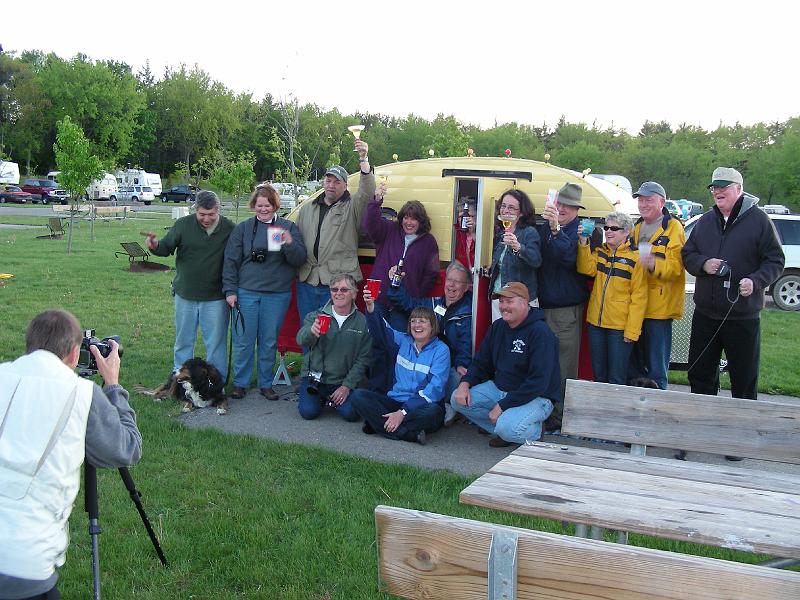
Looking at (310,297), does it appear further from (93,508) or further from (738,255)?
(93,508)

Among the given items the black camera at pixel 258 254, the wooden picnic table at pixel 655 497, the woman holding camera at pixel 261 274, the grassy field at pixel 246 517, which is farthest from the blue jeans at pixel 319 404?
the wooden picnic table at pixel 655 497

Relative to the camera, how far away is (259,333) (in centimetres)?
754

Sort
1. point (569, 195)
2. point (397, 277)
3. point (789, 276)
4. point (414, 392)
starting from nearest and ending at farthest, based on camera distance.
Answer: point (414, 392) < point (569, 195) < point (397, 277) < point (789, 276)

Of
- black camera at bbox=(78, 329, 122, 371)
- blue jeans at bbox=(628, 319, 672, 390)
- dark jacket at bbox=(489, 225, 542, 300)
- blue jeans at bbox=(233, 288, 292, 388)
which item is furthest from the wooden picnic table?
A: blue jeans at bbox=(233, 288, 292, 388)

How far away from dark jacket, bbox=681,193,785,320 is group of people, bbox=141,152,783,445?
0.03 feet

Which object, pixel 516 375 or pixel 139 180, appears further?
pixel 139 180

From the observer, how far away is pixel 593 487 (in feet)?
8.91

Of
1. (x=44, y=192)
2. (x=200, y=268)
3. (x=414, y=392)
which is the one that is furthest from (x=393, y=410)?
(x=44, y=192)

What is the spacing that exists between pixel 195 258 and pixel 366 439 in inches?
95.2

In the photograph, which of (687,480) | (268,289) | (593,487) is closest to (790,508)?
(687,480)

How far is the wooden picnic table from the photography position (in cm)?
230

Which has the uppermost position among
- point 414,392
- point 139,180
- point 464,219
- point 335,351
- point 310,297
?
Result: point 139,180

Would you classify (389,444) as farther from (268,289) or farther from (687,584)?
(687,584)

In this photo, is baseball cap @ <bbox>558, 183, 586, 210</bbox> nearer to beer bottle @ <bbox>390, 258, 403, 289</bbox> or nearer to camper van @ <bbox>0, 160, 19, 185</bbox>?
beer bottle @ <bbox>390, 258, 403, 289</bbox>
